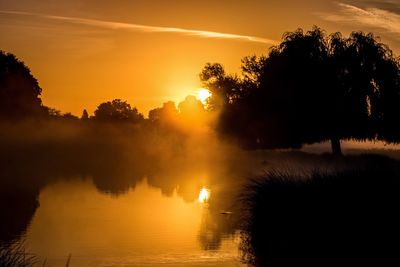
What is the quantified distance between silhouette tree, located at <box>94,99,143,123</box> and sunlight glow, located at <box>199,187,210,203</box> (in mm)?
126399

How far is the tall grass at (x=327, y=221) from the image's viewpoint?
17156 mm

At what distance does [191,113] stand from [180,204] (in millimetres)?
68725

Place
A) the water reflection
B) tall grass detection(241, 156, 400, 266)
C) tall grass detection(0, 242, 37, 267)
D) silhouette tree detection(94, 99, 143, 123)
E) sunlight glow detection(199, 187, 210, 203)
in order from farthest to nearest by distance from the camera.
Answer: silhouette tree detection(94, 99, 143, 123) → sunlight glow detection(199, 187, 210, 203) → the water reflection → tall grass detection(241, 156, 400, 266) → tall grass detection(0, 242, 37, 267)

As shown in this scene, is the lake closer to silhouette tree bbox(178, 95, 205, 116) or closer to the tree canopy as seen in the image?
the tree canopy

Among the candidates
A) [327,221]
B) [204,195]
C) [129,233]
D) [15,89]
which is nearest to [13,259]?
[327,221]

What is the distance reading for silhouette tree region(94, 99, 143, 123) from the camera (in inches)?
7096

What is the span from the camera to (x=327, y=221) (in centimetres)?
1878

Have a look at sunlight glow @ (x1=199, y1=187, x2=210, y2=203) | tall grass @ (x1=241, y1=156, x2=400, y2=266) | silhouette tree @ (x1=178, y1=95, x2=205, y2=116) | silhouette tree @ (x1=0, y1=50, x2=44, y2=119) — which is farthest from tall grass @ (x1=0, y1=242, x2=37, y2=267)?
silhouette tree @ (x1=178, y1=95, x2=205, y2=116)

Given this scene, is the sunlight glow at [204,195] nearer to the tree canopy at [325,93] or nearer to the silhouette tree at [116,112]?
the tree canopy at [325,93]

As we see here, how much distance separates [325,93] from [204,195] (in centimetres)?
1087

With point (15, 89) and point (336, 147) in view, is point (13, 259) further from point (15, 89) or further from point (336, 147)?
point (15, 89)

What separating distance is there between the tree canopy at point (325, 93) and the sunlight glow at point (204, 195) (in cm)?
561

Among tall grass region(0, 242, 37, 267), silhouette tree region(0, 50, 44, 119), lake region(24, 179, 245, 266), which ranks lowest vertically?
lake region(24, 179, 245, 266)

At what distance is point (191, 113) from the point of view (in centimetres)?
10875
